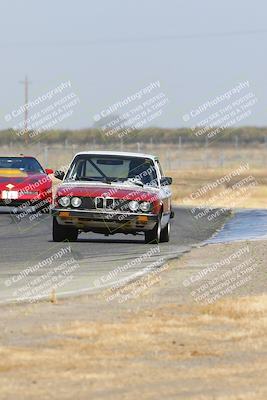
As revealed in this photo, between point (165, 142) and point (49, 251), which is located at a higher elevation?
point (49, 251)

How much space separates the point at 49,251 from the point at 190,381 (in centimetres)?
1170

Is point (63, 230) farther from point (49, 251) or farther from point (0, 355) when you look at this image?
point (0, 355)

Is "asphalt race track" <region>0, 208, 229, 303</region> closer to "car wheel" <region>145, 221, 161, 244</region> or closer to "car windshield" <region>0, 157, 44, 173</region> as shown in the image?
"car wheel" <region>145, 221, 161, 244</region>

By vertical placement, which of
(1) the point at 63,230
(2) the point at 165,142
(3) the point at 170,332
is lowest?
(2) the point at 165,142

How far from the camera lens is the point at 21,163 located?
32.9m

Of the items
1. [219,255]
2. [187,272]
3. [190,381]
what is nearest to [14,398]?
[190,381]

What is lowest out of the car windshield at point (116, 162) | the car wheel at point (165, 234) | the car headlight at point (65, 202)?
the car wheel at point (165, 234)

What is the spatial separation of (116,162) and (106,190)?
0.78 meters

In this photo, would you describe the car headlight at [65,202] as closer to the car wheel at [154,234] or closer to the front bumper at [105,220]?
the front bumper at [105,220]

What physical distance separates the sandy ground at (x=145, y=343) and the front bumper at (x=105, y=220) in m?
6.02

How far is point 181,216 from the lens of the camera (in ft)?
111

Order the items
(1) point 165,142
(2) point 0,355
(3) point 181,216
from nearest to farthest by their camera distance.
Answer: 1. (2) point 0,355
2. (3) point 181,216
3. (1) point 165,142

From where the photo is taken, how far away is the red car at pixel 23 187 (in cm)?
3084

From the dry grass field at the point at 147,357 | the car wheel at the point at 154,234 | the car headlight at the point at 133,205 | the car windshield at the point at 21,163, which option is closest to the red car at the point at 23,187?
the car windshield at the point at 21,163
